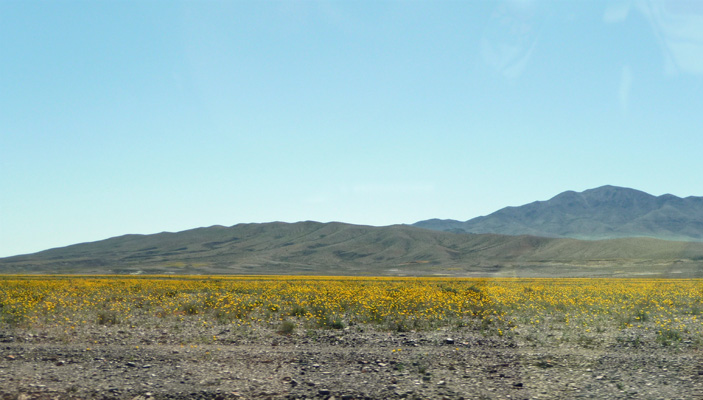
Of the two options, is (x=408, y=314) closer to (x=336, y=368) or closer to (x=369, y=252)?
(x=336, y=368)

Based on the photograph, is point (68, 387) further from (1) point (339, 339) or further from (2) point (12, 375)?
(1) point (339, 339)

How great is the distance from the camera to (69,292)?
28.4 meters

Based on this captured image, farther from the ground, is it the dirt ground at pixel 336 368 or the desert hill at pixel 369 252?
the desert hill at pixel 369 252

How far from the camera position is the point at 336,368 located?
36.9 ft

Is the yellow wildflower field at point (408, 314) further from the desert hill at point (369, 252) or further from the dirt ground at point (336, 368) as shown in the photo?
the desert hill at point (369, 252)

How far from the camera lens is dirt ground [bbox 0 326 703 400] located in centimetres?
934

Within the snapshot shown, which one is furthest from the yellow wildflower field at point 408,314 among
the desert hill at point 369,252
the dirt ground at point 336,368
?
the desert hill at point 369,252

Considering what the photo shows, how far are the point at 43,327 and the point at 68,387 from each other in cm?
805

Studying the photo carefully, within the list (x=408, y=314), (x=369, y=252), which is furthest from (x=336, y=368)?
(x=369, y=252)

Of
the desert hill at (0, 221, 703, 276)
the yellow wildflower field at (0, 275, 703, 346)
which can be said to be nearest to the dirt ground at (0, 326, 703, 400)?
the yellow wildflower field at (0, 275, 703, 346)

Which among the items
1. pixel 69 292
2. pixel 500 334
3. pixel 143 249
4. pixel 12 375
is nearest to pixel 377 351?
pixel 500 334

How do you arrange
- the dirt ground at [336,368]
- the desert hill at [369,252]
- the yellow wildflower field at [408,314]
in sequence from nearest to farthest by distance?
the dirt ground at [336,368]
the yellow wildflower field at [408,314]
the desert hill at [369,252]

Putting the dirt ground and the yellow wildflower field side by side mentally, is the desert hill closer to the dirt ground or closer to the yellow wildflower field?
the yellow wildflower field

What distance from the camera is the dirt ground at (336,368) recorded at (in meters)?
9.34
